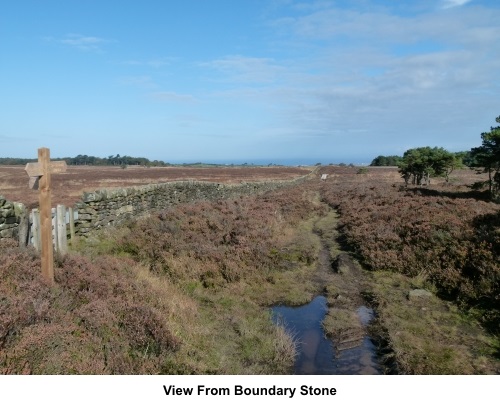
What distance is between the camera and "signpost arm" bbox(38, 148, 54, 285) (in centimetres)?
672

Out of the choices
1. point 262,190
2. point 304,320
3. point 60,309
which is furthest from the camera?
point 262,190

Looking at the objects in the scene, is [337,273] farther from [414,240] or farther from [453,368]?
[453,368]

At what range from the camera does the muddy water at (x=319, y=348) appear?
20.9 feet

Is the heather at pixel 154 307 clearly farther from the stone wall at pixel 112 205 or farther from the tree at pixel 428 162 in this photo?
the tree at pixel 428 162

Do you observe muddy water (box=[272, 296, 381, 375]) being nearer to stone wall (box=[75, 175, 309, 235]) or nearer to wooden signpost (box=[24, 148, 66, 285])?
wooden signpost (box=[24, 148, 66, 285])

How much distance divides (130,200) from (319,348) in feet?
38.1

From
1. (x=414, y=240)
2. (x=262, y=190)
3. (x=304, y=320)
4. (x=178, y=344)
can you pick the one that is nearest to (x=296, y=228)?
(x=414, y=240)

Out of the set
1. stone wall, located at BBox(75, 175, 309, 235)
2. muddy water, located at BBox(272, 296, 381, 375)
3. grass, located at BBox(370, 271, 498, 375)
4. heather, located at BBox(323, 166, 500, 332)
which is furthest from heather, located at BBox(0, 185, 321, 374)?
heather, located at BBox(323, 166, 500, 332)

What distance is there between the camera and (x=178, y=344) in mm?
6168

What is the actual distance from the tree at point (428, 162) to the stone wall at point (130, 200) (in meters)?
21.0

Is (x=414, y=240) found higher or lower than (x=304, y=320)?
higher

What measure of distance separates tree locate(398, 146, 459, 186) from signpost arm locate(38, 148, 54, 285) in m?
34.9

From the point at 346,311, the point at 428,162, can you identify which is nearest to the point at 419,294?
the point at 346,311
